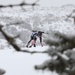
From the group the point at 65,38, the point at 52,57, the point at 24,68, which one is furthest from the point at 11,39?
the point at 24,68

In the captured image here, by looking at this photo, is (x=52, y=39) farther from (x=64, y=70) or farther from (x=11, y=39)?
(x=11, y=39)

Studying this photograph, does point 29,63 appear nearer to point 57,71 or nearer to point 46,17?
point 57,71

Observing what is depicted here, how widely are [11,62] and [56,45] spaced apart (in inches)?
343

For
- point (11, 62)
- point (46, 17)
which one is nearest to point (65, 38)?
point (11, 62)

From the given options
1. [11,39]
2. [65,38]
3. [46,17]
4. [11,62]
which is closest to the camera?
[11,39]

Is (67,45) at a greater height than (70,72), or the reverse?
(67,45)

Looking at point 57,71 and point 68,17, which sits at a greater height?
point 68,17

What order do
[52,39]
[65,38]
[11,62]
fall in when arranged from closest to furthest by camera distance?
[65,38] → [52,39] → [11,62]

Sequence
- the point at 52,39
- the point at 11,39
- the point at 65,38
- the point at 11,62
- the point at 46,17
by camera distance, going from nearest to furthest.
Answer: the point at 11,39 → the point at 65,38 → the point at 52,39 → the point at 11,62 → the point at 46,17

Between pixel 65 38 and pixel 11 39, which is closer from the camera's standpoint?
pixel 11 39

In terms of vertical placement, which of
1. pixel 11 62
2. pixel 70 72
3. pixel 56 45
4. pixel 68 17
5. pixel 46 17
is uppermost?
pixel 68 17

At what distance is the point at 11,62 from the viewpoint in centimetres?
1094

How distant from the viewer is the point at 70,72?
89.6 inches

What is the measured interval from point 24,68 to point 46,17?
66.7 meters
